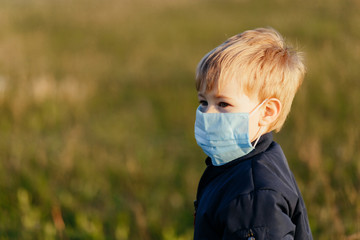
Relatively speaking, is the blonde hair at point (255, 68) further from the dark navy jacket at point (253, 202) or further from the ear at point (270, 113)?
the dark navy jacket at point (253, 202)

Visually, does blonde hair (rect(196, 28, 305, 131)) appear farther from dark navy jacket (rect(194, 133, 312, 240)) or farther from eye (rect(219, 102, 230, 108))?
dark navy jacket (rect(194, 133, 312, 240))

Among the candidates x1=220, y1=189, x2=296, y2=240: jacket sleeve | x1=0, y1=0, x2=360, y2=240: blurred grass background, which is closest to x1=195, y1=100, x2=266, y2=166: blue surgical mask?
x1=220, y1=189, x2=296, y2=240: jacket sleeve

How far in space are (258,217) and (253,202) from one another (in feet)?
0.17

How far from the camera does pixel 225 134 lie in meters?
1.63

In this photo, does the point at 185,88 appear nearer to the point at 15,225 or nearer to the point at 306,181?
the point at 306,181

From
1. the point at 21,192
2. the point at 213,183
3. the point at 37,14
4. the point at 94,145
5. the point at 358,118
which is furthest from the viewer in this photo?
the point at 37,14

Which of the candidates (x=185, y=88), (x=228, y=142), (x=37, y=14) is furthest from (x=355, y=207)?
(x=37, y=14)

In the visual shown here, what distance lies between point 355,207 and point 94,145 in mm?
3011

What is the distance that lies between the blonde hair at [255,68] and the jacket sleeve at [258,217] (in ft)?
1.42

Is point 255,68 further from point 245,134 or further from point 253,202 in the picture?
point 253,202

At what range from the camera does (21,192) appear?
356 cm

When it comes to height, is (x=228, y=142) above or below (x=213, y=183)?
above

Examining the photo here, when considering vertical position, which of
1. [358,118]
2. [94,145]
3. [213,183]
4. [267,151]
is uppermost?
[267,151]

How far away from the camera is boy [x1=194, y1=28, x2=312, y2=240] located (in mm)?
1369
